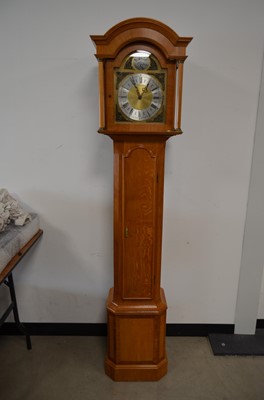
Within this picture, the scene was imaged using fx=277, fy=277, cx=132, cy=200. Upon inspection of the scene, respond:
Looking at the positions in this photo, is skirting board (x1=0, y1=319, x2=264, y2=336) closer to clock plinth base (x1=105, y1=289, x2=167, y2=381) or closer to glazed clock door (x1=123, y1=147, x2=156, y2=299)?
clock plinth base (x1=105, y1=289, x2=167, y2=381)

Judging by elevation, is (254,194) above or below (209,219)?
above

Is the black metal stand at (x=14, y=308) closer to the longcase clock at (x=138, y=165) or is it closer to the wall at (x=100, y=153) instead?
the wall at (x=100, y=153)

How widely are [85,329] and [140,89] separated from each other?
5.75 feet

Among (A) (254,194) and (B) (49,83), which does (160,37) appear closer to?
(B) (49,83)

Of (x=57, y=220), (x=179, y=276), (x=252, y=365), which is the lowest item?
(x=252, y=365)

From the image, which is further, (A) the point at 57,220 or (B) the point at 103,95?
(A) the point at 57,220

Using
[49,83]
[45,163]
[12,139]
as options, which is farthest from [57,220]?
[49,83]

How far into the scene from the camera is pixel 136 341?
5.56ft

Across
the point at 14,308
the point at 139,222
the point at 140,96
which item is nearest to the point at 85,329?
the point at 14,308

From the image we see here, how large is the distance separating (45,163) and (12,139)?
0.85ft

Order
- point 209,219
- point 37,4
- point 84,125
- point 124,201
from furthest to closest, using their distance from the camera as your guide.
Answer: point 209,219 → point 84,125 → point 37,4 → point 124,201

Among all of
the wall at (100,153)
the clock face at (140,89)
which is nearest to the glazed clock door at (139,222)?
the clock face at (140,89)

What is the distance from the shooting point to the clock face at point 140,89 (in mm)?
1364

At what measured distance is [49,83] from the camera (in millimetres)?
1734
